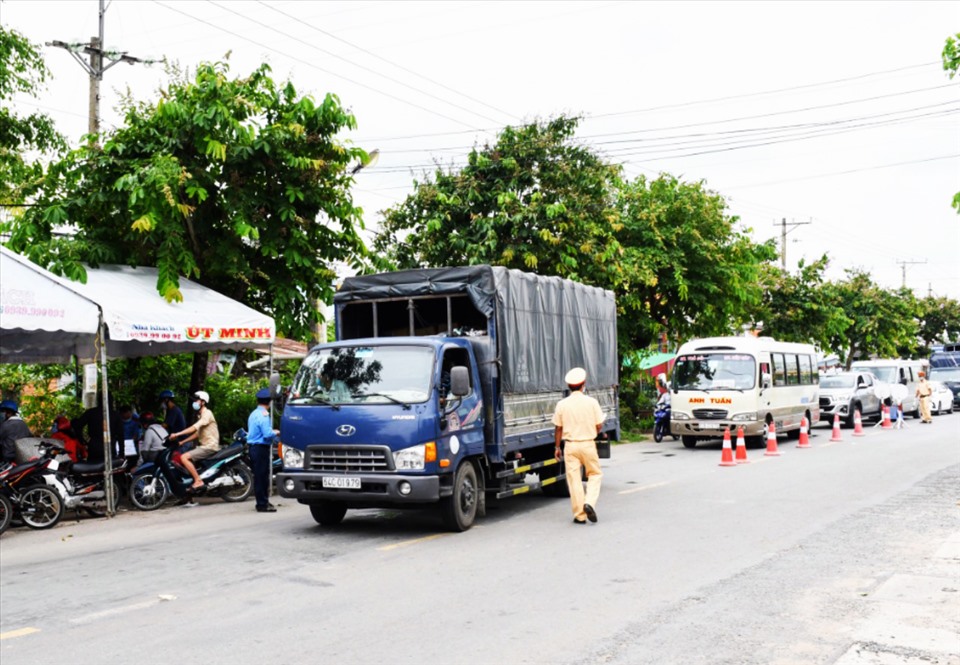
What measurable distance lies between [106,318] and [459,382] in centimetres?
550

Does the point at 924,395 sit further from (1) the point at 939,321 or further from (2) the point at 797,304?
(1) the point at 939,321

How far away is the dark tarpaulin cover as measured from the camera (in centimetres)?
1171

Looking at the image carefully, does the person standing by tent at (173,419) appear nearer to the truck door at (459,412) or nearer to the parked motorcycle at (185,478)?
the parked motorcycle at (185,478)

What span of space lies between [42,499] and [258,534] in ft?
10.6

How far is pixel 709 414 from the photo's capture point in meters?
22.8

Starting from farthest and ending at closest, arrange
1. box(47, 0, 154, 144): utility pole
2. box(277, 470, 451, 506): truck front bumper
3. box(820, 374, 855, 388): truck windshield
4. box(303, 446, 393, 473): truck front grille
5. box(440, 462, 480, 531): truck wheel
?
1. box(820, 374, 855, 388): truck windshield
2. box(47, 0, 154, 144): utility pole
3. box(440, 462, 480, 531): truck wheel
4. box(303, 446, 393, 473): truck front grille
5. box(277, 470, 451, 506): truck front bumper

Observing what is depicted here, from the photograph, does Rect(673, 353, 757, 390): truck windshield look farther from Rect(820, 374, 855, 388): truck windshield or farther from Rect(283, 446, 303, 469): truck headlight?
Rect(283, 446, 303, 469): truck headlight

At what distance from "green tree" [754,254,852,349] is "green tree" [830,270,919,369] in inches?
415


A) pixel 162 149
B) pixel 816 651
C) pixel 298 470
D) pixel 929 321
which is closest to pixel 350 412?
pixel 298 470

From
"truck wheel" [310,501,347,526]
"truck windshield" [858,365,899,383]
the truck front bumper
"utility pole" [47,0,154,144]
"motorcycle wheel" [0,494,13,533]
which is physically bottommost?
"truck wheel" [310,501,347,526]

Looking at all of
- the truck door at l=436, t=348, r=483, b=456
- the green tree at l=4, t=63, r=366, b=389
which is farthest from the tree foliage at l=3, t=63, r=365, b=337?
the truck door at l=436, t=348, r=483, b=456

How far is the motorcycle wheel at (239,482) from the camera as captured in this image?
47.3ft

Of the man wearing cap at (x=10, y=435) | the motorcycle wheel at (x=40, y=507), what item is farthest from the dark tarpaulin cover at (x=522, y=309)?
the man wearing cap at (x=10, y=435)

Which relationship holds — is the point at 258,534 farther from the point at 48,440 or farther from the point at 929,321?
the point at 929,321
